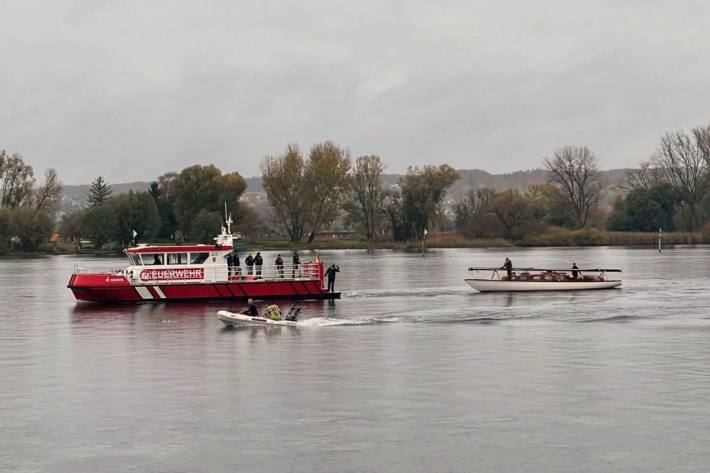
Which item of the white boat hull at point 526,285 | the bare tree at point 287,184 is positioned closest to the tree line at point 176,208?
the bare tree at point 287,184

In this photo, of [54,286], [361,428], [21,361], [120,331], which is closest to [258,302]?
[120,331]

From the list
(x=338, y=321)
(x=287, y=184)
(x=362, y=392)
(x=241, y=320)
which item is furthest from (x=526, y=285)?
(x=287, y=184)

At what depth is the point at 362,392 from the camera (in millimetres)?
32875

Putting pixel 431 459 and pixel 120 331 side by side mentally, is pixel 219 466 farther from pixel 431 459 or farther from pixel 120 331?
pixel 120 331

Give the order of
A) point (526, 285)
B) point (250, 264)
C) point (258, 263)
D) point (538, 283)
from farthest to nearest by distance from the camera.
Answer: point (526, 285) → point (538, 283) → point (250, 264) → point (258, 263)

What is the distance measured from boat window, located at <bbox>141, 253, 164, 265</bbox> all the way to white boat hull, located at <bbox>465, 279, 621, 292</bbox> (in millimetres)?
22922

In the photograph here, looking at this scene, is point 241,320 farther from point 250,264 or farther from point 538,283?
point 538,283

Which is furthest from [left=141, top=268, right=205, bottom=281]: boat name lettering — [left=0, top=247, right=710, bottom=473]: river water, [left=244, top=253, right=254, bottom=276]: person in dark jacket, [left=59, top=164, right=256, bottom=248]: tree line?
[left=59, top=164, right=256, bottom=248]: tree line

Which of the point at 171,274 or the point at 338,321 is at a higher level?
the point at 171,274

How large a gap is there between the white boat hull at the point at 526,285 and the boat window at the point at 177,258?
2143 cm

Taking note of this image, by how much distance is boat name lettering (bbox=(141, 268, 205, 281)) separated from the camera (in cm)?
A: 6869

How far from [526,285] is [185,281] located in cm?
2539

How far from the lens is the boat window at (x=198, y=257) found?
6815cm

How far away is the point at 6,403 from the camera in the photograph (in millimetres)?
31750
